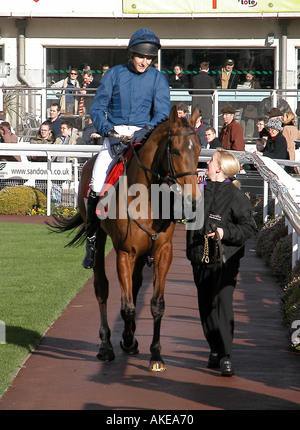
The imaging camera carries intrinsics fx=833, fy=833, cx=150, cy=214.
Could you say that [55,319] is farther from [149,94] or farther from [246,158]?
[246,158]

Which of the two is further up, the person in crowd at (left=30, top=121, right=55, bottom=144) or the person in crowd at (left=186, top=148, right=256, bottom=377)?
the person in crowd at (left=30, top=121, right=55, bottom=144)

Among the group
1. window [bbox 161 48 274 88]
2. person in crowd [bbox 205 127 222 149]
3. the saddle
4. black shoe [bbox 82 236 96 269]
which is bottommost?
black shoe [bbox 82 236 96 269]

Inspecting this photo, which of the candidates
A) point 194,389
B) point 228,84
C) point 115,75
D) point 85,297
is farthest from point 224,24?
point 194,389

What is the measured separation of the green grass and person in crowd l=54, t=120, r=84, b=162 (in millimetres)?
2931

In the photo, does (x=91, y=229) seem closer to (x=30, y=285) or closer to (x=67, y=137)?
(x=30, y=285)

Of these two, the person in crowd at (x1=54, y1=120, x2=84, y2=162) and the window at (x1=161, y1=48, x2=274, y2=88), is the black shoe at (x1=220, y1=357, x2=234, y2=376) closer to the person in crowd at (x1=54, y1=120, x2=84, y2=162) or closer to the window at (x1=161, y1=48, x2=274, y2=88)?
the person in crowd at (x1=54, y1=120, x2=84, y2=162)

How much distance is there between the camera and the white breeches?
6621 mm

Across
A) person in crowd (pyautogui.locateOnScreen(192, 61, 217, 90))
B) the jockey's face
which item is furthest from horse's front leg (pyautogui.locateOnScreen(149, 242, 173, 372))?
person in crowd (pyautogui.locateOnScreen(192, 61, 217, 90))

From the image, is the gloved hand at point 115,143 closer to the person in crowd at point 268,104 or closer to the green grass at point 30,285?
the green grass at point 30,285

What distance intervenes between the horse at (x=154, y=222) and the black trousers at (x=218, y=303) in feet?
1.01

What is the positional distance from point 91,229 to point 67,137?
35.2 ft

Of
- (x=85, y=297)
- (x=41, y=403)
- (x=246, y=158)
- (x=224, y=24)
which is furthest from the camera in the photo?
(x=224, y=24)

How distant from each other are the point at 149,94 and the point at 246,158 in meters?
6.20

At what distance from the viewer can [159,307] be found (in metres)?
6.36
